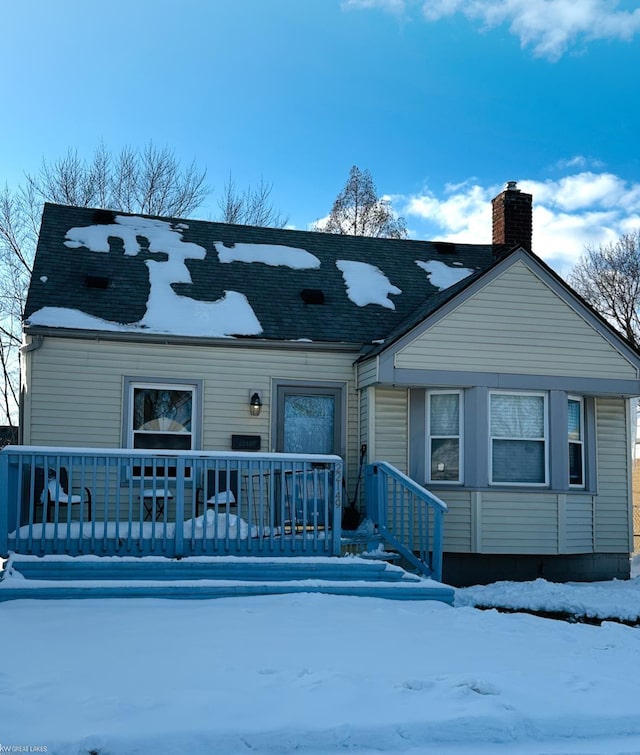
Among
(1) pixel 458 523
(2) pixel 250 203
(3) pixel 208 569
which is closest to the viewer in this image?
(3) pixel 208 569

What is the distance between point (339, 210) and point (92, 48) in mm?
13268

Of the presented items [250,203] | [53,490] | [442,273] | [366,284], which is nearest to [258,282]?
[366,284]

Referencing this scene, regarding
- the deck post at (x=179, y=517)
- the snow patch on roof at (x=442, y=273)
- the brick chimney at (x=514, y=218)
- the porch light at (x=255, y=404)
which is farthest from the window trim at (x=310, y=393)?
the brick chimney at (x=514, y=218)

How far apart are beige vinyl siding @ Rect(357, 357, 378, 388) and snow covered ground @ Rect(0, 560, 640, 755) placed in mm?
4059

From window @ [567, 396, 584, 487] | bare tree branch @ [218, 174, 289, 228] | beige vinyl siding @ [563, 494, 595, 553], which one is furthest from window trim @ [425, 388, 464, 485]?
bare tree branch @ [218, 174, 289, 228]

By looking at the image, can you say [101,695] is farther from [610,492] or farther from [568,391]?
[610,492]

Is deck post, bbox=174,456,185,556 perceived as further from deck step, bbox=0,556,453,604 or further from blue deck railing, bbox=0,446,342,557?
deck step, bbox=0,556,453,604

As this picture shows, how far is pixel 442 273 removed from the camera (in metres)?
13.6

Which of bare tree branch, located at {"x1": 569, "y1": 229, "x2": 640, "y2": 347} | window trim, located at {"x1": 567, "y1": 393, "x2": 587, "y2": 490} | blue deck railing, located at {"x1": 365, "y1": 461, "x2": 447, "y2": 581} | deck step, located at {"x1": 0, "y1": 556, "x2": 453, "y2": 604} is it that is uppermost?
bare tree branch, located at {"x1": 569, "y1": 229, "x2": 640, "y2": 347}

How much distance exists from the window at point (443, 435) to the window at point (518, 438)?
465mm

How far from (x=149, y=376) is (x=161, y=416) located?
0.58 m

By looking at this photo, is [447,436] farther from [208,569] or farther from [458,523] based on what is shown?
[208,569]

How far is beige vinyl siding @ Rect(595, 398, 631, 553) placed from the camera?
447 inches

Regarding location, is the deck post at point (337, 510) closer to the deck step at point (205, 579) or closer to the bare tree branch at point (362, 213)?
the deck step at point (205, 579)
